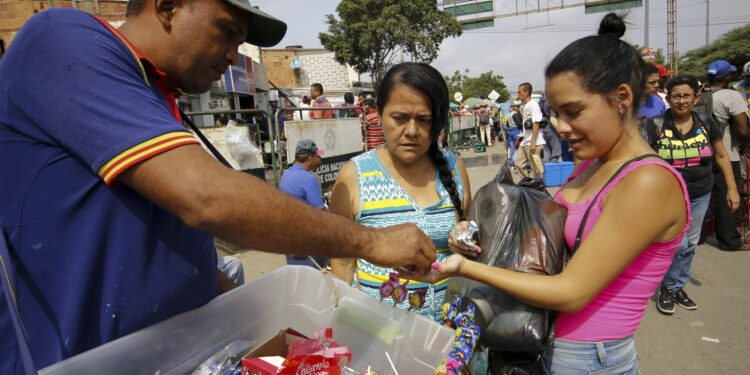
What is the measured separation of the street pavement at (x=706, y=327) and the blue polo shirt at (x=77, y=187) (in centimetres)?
342

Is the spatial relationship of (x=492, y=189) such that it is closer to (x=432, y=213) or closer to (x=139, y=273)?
(x=432, y=213)

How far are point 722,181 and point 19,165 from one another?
6.05 m

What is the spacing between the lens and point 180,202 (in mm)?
839

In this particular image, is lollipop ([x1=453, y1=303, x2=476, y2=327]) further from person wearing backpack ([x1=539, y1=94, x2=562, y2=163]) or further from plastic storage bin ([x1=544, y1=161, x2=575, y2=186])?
person wearing backpack ([x1=539, y1=94, x2=562, y2=163])

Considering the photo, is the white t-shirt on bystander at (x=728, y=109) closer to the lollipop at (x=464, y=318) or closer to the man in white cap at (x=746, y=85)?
the man in white cap at (x=746, y=85)

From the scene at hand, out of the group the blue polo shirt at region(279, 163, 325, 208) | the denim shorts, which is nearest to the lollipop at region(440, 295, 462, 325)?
the denim shorts

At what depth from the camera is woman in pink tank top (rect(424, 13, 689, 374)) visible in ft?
3.99

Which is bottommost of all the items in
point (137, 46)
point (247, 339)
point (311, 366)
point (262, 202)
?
point (247, 339)

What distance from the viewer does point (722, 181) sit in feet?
14.6

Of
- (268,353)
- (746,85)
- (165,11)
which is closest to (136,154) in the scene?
(165,11)

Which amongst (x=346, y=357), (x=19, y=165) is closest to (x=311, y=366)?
(x=346, y=357)

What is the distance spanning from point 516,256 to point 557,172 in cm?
711

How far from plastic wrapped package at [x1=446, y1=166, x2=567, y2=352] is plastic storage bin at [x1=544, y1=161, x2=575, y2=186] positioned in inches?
268

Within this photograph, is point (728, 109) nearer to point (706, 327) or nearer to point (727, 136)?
point (727, 136)
